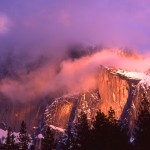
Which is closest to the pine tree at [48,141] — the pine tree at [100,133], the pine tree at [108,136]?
the pine tree at [100,133]

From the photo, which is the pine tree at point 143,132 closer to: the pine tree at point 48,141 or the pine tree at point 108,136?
the pine tree at point 108,136

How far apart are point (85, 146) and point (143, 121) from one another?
36.2 feet

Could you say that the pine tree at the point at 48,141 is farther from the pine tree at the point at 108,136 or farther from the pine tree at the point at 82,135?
the pine tree at the point at 108,136

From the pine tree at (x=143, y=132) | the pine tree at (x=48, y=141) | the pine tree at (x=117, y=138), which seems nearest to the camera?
the pine tree at (x=143, y=132)

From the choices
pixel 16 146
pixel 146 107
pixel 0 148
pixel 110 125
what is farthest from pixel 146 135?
pixel 0 148

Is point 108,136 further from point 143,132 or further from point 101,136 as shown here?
point 143,132

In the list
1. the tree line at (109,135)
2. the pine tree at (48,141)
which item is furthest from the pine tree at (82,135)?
the pine tree at (48,141)

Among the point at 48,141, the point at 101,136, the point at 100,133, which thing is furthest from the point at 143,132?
the point at 48,141

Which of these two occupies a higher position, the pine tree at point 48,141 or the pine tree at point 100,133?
the pine tree at point 48,141

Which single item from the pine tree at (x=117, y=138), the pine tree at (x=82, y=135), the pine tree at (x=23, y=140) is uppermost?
the pine tree at (x=23, y=140)

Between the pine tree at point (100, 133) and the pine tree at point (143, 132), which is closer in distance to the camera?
the pine tree at point (143, 132)

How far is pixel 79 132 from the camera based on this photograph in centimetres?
8812

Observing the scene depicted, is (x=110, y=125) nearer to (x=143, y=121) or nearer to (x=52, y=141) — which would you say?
(x=143, y=121)

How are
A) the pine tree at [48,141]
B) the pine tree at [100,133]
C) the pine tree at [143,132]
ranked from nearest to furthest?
1. the pine tree at [143,132]
2. the pine tree at [100,133]
3. the pine tree at [48,141]
